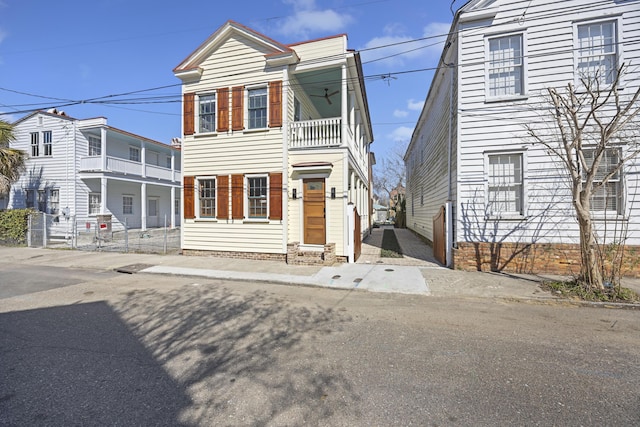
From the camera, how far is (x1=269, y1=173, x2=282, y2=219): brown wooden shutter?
1045cm


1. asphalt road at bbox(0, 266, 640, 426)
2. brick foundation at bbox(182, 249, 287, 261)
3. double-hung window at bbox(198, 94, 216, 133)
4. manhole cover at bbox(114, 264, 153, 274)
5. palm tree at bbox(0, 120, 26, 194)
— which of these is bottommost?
asphalt road at bbox(0, 266, 640, 426)

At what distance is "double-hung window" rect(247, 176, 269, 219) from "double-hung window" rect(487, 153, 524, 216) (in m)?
7.47

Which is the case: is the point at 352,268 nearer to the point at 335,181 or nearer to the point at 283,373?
the point at 335,181

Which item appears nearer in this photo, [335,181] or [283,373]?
[283,373]

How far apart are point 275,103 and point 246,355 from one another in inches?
354

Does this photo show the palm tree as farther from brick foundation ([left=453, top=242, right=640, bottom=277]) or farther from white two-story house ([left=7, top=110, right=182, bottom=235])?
brick foundation ([left=453, top=242, right=640, bottom=277])

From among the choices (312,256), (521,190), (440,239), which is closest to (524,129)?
(521,190)

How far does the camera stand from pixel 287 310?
5.47 meters

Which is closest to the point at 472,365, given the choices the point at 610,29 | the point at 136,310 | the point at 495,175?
the point at 136,310

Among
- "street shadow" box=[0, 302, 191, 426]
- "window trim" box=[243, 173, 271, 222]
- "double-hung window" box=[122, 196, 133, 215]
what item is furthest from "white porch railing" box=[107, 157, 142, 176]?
"street shadow" box=[0, 302, 191, 426]

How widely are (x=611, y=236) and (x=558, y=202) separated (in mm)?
1589

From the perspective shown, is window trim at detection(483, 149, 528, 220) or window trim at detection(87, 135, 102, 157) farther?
window trim at detection(87, 135, 102, 157)

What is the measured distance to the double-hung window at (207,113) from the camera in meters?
11.6

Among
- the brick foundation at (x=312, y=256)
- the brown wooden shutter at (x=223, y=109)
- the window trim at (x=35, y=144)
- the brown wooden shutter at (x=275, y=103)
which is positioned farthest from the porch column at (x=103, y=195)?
the brick foundation at (x=312, y=256)
